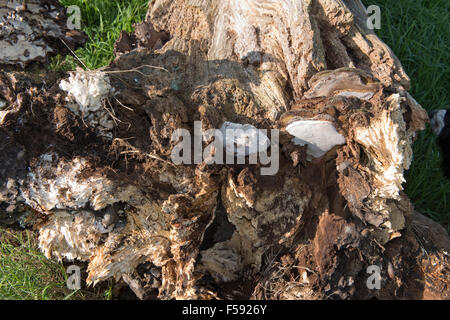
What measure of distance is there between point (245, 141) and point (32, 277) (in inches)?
65.2

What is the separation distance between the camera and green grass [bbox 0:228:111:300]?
2.40 m

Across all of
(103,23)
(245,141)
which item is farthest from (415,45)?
(103,23)

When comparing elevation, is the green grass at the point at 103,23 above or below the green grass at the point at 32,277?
above

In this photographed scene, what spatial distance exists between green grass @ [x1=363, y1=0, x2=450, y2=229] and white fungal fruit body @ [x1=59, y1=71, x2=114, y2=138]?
7.40ft

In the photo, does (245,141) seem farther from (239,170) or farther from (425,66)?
(425,66)

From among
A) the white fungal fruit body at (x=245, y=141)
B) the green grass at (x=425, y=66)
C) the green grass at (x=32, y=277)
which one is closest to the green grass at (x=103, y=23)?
the green grass at (x=32, y=277)

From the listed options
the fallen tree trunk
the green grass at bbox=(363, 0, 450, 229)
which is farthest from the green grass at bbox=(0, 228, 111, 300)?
the green grass at bbox=(363, 0, 450, 229)

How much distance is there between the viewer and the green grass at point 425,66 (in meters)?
2.99

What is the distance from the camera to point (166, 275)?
2119 millimetres

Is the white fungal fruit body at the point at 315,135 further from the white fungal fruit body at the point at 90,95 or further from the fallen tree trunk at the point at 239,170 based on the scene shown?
the white fungal fruit body at the point at 90,95

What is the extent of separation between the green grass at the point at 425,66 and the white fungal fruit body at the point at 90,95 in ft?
7.40

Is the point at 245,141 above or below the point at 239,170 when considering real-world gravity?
above

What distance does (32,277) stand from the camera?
250 centimetres

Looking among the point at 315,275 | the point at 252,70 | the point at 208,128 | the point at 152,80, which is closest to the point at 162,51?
the point at 152,80
